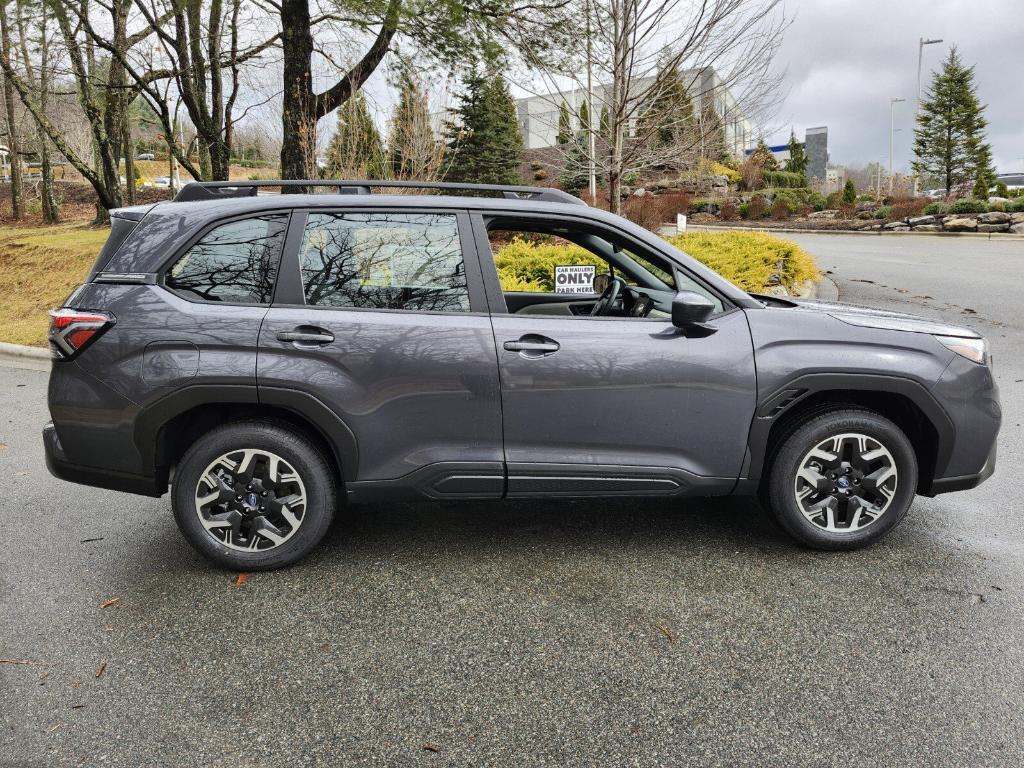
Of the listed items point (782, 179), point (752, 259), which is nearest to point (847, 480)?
point (752, 259)

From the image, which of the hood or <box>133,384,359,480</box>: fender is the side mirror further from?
<box>133,384,359,480</box>: fender

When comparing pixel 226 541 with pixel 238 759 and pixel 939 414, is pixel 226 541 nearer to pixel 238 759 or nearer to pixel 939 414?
pixel 238 759

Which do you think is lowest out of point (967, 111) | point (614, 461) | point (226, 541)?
point (226, 541)

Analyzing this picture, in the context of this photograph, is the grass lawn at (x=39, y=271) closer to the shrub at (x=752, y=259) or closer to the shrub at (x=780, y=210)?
the shrub at (x=752, y=259)

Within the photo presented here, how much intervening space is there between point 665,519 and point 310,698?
2.25m

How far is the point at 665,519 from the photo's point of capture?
14.1 ft

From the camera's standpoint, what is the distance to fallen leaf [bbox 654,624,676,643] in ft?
9.95

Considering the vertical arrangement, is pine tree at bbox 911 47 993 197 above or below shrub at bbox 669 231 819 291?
above

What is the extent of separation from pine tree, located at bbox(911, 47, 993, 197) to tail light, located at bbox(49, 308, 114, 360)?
5134 cm

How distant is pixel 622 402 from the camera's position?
356 centimetres

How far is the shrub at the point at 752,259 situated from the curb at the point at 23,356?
30.2ft

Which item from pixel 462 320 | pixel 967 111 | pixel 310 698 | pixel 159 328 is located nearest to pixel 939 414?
pixel 462 320

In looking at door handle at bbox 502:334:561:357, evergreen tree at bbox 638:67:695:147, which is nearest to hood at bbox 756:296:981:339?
door handle at bbox 502:334:561:357

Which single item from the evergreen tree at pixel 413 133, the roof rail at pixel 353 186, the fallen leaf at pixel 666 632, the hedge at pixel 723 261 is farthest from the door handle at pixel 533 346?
the evergreen tree at pixel 413 133
